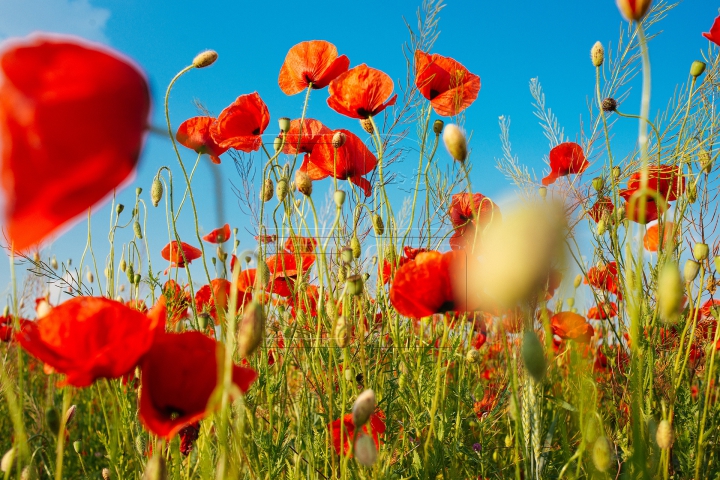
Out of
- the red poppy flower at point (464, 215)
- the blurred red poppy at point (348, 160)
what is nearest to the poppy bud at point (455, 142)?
the blurred red poppy at point (348, 160)

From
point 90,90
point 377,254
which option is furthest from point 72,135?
point 377,254

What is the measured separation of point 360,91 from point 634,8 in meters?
1.03

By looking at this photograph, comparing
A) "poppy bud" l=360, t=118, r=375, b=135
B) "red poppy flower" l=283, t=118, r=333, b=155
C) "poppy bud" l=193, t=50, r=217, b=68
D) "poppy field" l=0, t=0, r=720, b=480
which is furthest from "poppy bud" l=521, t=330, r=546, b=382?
"poppy bud" l=360, t=118, r=375, b=135

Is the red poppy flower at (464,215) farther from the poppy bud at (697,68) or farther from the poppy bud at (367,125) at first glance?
the poppy bud at (697,68)

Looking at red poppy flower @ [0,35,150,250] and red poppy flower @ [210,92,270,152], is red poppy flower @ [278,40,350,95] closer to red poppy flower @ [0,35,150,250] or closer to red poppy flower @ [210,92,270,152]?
red poppy flower @ [210,92,270,152]

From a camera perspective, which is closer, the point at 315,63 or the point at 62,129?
the point at 62,129

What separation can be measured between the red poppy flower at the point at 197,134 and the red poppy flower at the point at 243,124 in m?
0.02

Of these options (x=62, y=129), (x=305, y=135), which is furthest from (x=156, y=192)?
(x=62, y=129)

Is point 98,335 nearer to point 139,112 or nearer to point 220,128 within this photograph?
point 139,112

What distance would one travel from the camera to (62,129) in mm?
429

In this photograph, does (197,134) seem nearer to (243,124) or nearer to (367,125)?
(243,124)

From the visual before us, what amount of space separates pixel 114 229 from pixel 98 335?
4.12 ft

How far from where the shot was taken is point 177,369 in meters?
0.78

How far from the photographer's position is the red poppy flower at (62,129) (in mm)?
409
